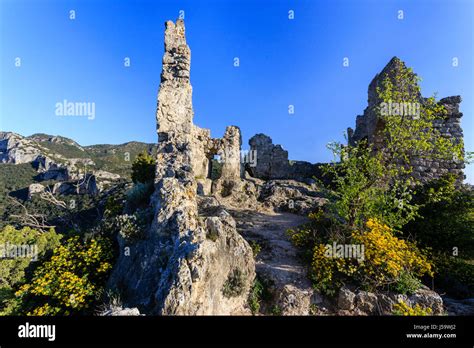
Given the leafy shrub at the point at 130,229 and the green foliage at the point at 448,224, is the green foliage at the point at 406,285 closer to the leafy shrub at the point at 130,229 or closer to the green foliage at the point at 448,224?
the green foliage at the point at 448,224

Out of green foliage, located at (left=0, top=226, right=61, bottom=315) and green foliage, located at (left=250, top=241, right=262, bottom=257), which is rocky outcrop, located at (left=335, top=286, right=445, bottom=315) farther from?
green foliage, located at (left=0, top=226, right=61, bottom=315)

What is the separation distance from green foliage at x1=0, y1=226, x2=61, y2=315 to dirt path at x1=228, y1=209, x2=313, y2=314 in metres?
7.54

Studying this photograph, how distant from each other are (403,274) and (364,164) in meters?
4.24

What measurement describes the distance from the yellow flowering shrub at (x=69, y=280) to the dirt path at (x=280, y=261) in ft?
16.5

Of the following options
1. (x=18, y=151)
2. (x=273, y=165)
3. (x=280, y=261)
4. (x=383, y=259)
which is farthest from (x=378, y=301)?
(x=18, y=151)

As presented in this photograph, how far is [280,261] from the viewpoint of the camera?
810cm

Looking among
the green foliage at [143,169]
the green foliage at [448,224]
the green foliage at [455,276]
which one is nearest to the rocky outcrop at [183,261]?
the green foliage at [143,169]

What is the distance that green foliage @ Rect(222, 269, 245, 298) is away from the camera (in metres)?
5.84

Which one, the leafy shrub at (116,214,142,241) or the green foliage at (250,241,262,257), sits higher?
the leafy shrub at (116,214,142,241)

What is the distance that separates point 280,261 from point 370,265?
2.82m

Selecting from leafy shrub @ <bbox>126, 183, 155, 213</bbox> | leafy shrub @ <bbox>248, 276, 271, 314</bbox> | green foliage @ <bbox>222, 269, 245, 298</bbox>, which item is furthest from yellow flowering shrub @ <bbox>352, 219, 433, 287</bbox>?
leafy shrub @ <bbox>126, 183, 155, 213</bbox>

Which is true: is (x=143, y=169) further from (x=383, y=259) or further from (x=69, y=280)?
(x=383, y=259)
